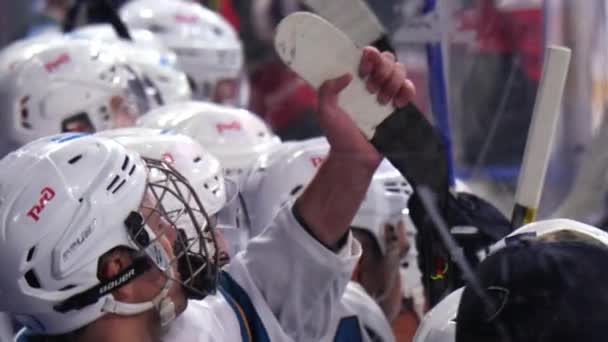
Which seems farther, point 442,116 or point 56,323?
point 442,116

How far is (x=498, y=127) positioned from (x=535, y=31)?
192 millimetres

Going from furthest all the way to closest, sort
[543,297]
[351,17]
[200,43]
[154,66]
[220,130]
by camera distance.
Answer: [200,43]
[154,66]
[220,130]
[351,17]
[543,297]

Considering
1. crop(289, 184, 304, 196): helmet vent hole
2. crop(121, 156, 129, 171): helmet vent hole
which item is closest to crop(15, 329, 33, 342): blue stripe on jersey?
crop(121, 156, 129, 171): helmet vent hole

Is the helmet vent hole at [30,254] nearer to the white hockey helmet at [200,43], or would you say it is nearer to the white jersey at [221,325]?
the white jersey at [221,325]

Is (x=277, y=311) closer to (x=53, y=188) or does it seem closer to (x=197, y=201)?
(x=197, y=201)

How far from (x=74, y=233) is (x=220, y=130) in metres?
→ 1.13

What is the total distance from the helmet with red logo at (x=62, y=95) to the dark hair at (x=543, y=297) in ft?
5.65

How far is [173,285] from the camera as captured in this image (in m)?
2.00

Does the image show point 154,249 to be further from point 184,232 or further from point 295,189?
point 295,189

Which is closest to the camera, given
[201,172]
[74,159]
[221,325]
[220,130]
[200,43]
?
[74,159]

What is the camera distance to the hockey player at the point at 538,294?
60.1 inches

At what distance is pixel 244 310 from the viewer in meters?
2.14

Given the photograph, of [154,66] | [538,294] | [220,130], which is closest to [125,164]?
[538,294]

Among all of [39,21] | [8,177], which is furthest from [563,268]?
[39,21]
